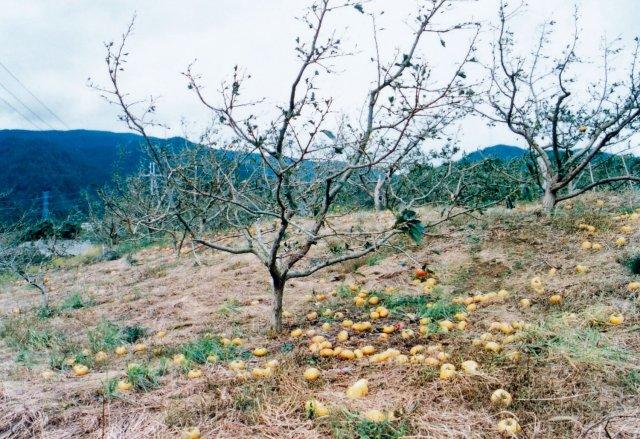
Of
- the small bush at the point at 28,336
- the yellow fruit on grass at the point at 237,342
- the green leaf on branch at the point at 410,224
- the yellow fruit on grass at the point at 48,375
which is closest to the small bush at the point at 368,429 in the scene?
the green leaf on branch at the point at 410,224

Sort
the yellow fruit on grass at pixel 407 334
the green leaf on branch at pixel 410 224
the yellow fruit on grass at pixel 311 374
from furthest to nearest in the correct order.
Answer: the yellow fruit on grass at pixel 407 334 < the green leaf on branch at pixel 410 224 < the yellow fruit on grass at pixel 311 374

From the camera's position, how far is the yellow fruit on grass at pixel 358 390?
3.02 m

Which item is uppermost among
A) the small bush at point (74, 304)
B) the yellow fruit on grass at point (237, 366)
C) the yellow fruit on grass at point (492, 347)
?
the yellow fruit on grass at point (492, 347)

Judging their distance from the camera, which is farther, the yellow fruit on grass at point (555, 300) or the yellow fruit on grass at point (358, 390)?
the yellow fruit on grass at point (555, 300)

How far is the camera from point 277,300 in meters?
4.76

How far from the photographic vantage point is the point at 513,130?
951 centimetres

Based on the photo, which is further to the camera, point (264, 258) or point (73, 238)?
point (73, 238)

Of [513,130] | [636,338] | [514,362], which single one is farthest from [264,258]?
[513,130]

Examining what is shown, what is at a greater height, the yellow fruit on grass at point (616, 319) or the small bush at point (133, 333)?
the yellow fruit on grass at point (616, 319)

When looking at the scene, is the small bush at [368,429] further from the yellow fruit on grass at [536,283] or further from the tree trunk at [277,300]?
the yellow fruit on grass at [536,283]

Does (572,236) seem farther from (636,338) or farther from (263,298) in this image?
(263,298)

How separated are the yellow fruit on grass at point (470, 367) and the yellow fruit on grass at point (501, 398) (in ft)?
0.92

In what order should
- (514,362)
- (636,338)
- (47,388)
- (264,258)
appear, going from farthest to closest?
1. (264,258)
2. (47,388)
3. (636,338)
4. (514,362)

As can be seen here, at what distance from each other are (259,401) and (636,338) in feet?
9.53
